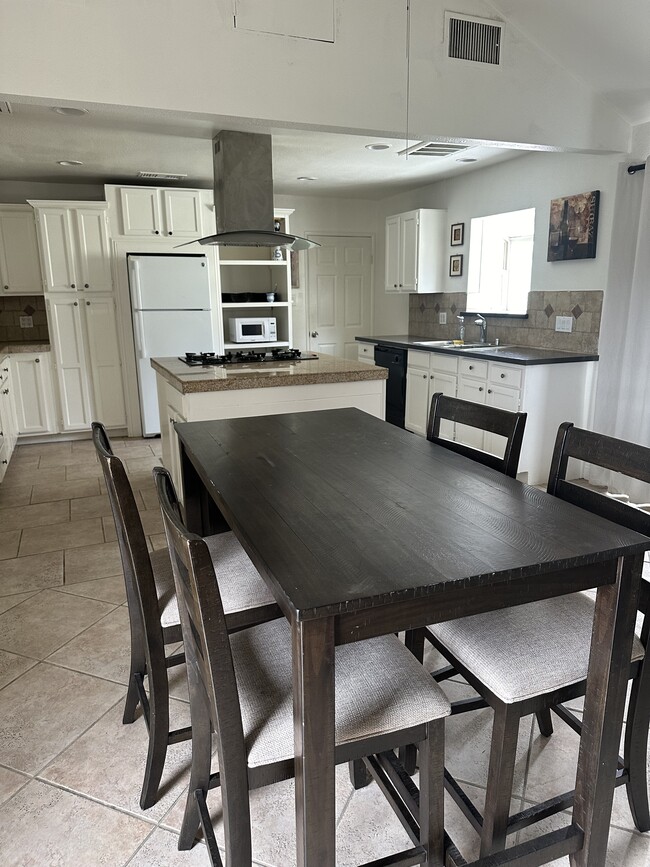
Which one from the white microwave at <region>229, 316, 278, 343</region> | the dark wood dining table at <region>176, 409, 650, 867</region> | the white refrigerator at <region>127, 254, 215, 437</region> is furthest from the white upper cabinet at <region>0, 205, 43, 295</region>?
the dark wood dining table at <region>176, 409, 650, 867</region>

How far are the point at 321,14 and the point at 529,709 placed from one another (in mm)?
3106

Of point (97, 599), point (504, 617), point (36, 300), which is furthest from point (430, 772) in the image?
point (36, 300)

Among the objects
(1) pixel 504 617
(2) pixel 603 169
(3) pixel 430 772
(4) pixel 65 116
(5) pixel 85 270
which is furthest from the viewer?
(5) pixel 85 270

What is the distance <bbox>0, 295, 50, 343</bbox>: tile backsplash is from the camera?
5.77 metres

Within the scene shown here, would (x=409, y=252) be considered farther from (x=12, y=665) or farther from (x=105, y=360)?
(x=12, y=665)

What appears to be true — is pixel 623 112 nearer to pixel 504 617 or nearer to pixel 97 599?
pixel 504 617

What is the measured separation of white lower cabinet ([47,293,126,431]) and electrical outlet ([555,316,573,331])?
389 cm

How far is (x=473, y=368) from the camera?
4.45m

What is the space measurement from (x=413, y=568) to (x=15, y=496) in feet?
12.7

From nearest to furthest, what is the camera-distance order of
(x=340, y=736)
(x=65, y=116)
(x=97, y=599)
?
(x=340, y=736) → (x=97, y=599) → (x=65, y=116)

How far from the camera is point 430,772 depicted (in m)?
1.25

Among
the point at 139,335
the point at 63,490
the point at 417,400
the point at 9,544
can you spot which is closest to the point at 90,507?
the point at 63,490

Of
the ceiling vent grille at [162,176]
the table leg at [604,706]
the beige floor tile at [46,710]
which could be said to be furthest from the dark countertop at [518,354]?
the beige floor tile at [46,710]

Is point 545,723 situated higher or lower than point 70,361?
lower
